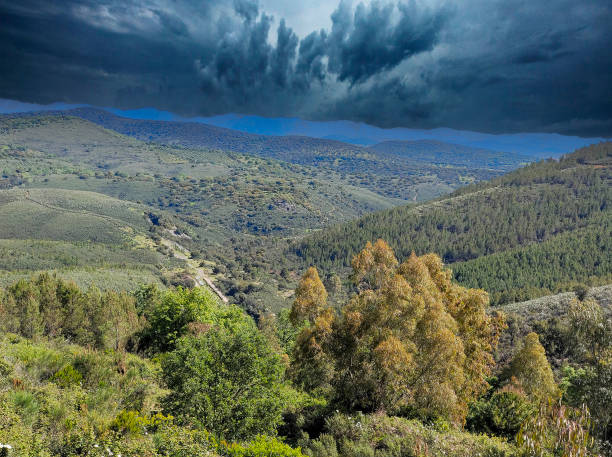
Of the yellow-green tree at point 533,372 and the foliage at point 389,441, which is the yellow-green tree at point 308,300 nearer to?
the foliage at point 389,441

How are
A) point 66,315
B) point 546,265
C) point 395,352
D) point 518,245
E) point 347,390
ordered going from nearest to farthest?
point 395,352
point 347,390
point 66,315
point 546,265
point 518,245

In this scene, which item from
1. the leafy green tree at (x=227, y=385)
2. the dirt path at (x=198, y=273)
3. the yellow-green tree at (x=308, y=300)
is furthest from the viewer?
the dirt path at (x=198, y=273)

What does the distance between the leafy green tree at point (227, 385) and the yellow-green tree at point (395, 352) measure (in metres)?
2.95

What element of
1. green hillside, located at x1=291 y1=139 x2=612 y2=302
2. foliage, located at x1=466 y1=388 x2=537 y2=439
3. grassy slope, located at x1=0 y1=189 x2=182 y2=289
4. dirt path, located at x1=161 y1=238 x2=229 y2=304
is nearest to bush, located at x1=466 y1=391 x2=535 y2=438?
foliage, located at x1=466 y1=388 x2=537 y2=439

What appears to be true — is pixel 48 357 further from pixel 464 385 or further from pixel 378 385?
pixel 464 385

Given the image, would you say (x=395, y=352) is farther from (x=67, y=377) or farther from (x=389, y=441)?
(x=67, y=377)

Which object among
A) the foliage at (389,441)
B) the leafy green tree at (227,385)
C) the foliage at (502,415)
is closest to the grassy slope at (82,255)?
the leafy green tree at (227,385)

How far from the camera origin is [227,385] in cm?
1384

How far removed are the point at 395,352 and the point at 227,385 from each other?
6.76 metres

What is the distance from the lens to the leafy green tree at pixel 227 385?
13359mm

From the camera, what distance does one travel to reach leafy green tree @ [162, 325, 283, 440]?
13.4 m

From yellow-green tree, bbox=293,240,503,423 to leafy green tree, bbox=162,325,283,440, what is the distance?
295 centimetres

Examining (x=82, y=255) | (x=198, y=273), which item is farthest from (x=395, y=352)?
(x=82, y=255)

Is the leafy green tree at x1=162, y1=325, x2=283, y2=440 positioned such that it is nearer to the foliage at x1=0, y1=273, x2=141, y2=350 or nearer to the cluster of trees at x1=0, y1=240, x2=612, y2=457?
the cluster of trees at x1=0, y1=240, x2=612, y2=457
